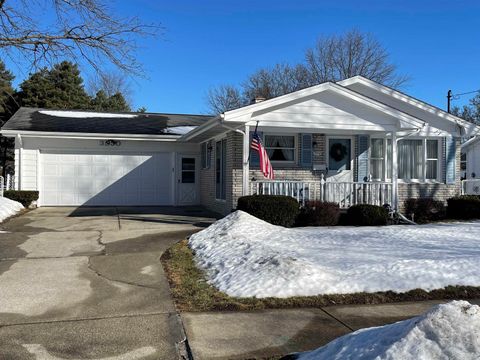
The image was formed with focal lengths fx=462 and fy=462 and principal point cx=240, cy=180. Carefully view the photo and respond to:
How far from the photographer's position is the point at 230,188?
14.2 m

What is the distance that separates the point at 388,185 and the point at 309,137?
115 inches

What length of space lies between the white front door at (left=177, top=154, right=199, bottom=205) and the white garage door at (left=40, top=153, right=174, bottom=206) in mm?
378

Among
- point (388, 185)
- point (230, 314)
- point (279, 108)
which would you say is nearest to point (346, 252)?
point (230, 314)

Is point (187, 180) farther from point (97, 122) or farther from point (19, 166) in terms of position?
point (19, 166)

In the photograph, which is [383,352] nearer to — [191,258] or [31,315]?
[31,315]

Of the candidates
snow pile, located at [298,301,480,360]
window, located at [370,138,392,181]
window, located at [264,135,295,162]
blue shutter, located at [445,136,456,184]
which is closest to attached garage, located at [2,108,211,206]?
window, located at [264,135,295,162]

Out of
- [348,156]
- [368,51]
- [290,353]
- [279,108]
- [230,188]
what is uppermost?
[368,51]

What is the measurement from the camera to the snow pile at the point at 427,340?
3.19 m

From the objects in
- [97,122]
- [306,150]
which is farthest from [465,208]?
[97,122]

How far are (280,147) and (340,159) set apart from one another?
7.23 feet

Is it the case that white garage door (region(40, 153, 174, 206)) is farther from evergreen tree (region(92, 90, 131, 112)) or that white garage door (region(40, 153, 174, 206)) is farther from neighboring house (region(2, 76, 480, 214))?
evergreen tree (region(92, 90, 131, 112))

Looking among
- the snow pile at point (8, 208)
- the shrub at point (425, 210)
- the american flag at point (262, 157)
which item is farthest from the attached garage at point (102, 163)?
the shrub at point (425, 210)

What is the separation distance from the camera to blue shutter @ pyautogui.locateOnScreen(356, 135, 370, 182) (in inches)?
614

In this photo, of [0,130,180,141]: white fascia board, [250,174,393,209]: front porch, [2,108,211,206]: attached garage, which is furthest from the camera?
[2,108,211,206]: attached garage
